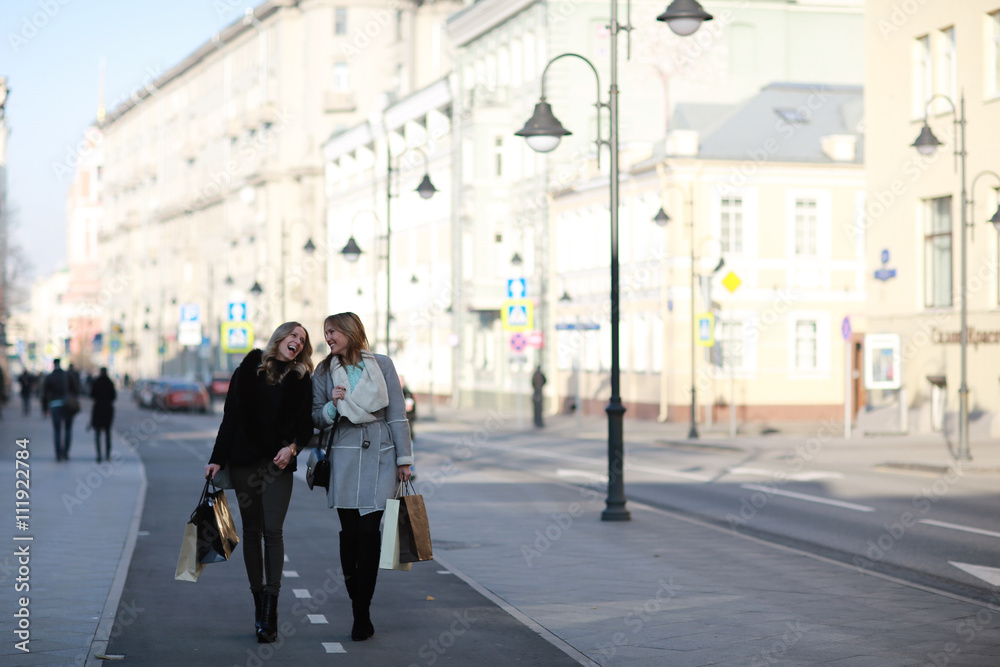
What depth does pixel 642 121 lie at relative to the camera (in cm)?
5488

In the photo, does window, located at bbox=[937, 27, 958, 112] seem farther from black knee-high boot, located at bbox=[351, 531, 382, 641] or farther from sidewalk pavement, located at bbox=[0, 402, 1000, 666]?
black knee-high boot, located at bbox=[351, 531, 382, 641]

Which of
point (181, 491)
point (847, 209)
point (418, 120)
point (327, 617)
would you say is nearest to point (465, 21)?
point (418, 120)

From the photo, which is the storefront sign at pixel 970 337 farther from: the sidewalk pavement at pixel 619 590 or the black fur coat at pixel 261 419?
the black fur coat at pixel 261 419

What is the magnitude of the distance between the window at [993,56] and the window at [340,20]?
65721 mm

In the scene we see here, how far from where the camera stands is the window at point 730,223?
4591 cm

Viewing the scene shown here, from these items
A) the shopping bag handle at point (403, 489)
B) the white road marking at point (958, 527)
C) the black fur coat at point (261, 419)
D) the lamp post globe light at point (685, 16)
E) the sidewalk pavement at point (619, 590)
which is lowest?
the white road marking at point (958, 527)

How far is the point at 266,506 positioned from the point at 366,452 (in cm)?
67

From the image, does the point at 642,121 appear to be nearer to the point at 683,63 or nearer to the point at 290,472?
the point at 683,63

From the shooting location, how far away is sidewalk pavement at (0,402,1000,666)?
322 inches

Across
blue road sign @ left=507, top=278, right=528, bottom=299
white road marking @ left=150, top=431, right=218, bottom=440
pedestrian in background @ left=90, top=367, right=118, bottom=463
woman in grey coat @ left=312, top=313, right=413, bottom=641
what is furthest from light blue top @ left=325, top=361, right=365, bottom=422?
blue road sign @ left=507, top=278, right=528, bottom=299

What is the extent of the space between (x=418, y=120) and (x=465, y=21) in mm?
8409

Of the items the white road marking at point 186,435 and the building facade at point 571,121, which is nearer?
the white road marking at point 186,435

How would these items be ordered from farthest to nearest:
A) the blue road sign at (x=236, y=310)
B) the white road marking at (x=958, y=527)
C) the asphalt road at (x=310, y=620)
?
the blue road sign at (x=236, y=310)
the white road marking at (x=958, y=527)
the asphalt road at (x=310, y=620)

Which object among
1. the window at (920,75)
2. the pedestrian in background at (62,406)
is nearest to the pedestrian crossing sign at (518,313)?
the window at (920,75)
